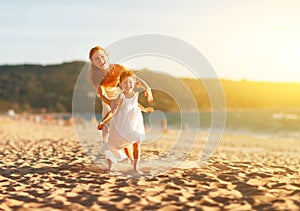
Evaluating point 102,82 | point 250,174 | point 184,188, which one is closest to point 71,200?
point 184,188

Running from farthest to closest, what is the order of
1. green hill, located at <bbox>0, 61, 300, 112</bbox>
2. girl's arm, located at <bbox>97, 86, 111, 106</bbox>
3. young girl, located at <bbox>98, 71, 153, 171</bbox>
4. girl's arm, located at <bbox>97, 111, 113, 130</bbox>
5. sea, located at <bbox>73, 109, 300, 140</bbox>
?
green hill, located at <bbox>0, 61, 300, 112</bbox>, sea, located at <bbox>73, 109, 300, 140</bbox>, girl's arm, located at <bbox>97, 86, 111, 106</bbox>, girl's arm, located at <bbox>97, 111, 113, 130</bbox>, young girl, located at <bbox>98, 71, 153, 171</bbox>

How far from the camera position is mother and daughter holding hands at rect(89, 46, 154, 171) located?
22.1 feet

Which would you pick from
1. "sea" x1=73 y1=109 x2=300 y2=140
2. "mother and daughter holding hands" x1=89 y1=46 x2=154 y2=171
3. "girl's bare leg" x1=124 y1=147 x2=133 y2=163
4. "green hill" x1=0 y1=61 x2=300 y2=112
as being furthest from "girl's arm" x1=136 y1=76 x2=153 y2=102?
"green hill" x1=0 y1=61 x2=300 y2=112

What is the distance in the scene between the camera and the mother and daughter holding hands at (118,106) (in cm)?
673

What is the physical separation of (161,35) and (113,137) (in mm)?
1974

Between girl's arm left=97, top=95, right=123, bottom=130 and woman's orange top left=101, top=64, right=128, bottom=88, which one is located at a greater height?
woman's orange top left=101, top=64, right=128, bottom=88

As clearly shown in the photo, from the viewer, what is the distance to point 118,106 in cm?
678

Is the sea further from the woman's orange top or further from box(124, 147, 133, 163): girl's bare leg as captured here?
the woman's orange top

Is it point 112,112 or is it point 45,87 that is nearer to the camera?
point 112,112

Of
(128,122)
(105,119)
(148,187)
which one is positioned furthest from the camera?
(105,119)

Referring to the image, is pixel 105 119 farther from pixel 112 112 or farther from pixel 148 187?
pixel 148 187

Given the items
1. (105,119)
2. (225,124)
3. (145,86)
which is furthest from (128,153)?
(225,124)

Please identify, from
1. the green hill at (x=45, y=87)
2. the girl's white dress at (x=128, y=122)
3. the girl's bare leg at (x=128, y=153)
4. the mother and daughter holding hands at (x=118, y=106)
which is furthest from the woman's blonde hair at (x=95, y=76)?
the green hill at (x=45, y=87)

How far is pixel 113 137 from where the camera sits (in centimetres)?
693
